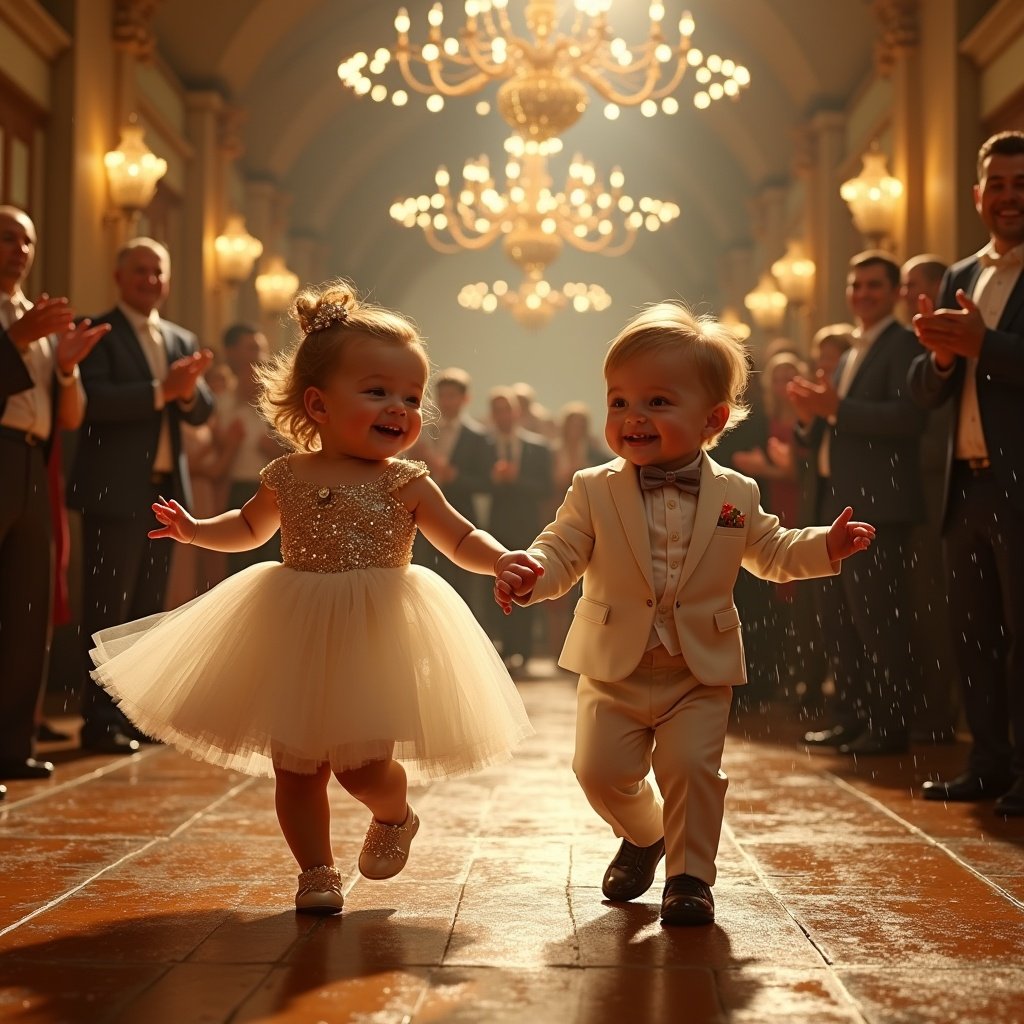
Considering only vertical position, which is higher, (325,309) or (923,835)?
(325,309)

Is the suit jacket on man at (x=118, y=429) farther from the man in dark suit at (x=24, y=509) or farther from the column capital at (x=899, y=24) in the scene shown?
the column capital at (x=899, y=24)

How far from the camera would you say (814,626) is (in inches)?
302

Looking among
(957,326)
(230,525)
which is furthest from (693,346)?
(957,326)

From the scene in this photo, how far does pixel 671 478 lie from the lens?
10.2ft

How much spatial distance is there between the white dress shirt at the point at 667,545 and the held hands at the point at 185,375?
3040 mm

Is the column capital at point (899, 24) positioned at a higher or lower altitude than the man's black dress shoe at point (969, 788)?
higher

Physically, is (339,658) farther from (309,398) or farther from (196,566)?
(196,566)

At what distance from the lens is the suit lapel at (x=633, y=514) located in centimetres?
306

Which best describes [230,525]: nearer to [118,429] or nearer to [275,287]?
[118,429]

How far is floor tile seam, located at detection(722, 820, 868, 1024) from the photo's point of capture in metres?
2.36

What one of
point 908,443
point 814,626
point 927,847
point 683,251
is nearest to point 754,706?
point 814,626

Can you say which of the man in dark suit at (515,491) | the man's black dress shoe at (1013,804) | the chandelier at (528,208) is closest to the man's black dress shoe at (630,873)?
the man's black dress shoe at (1013,804)

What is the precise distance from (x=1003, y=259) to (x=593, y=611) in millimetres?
2195

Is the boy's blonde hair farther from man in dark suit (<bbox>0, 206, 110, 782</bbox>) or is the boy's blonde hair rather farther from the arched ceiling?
the arched ceiling
